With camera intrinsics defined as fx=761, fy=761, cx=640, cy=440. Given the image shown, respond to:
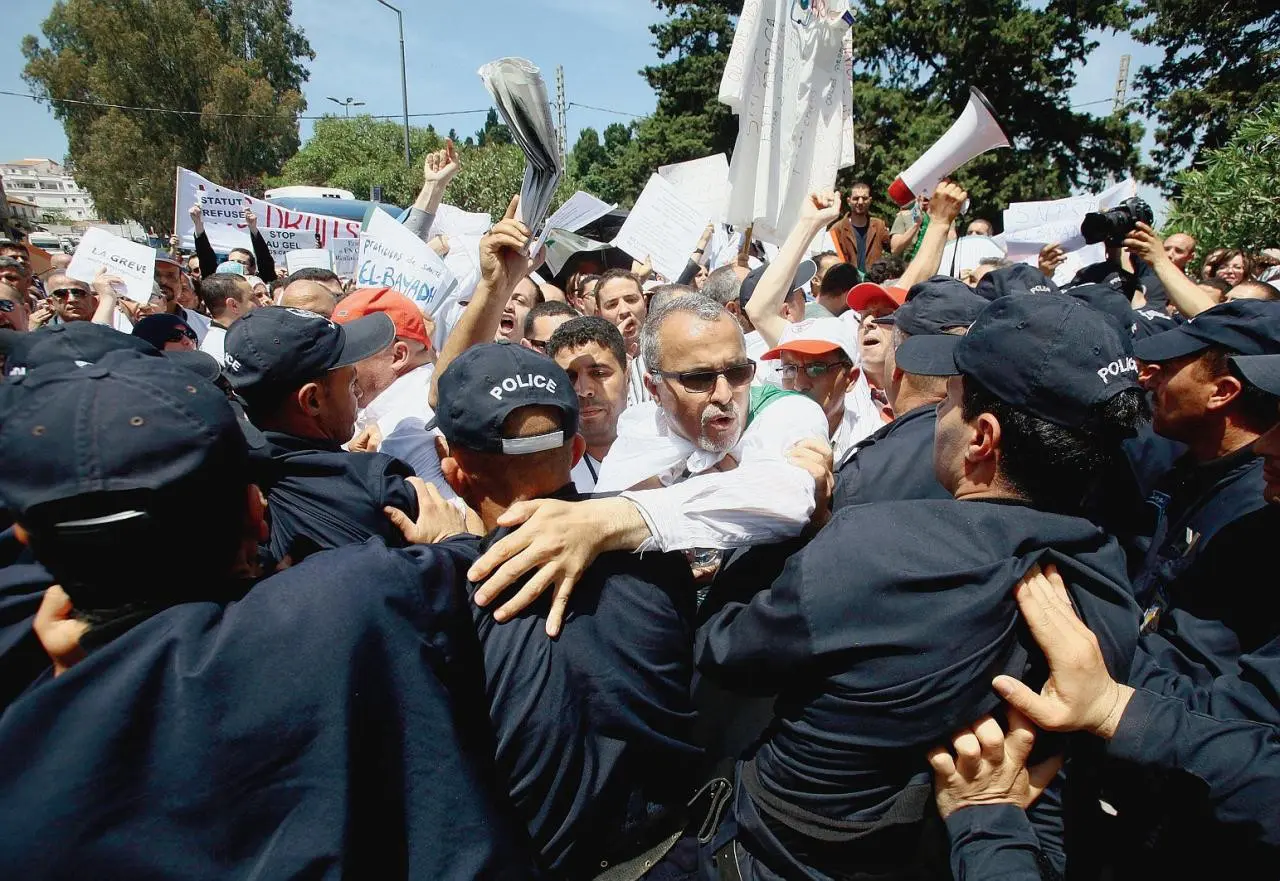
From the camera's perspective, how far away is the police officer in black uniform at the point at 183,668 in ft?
3.33

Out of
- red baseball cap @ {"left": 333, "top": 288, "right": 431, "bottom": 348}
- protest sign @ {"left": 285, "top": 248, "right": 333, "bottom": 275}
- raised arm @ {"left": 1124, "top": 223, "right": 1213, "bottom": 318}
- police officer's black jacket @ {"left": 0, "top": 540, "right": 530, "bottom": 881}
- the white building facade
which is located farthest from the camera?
the white building facade

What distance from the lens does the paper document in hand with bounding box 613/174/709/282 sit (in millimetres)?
5391

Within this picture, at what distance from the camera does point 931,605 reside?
4.44 ft

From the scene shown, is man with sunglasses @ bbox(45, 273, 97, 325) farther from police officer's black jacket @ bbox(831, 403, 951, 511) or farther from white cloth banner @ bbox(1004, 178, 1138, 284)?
white cloth banner @ bbox(1004, 178, 1138, 284)

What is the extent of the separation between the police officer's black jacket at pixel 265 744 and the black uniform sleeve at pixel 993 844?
0.86 metres

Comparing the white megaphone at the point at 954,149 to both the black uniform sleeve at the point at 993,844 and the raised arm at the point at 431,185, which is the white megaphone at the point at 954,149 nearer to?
the raised arm at the point at 431,185

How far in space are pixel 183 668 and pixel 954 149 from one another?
468 cm

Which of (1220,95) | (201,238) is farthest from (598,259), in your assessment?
(1220,95)

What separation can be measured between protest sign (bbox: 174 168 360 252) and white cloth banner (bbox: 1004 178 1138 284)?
659 cm

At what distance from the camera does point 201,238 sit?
7.74 meters

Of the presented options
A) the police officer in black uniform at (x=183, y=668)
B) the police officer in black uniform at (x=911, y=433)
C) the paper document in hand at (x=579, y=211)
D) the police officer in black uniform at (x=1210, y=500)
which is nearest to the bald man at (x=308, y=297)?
the paper document in hand at (x=579, y=211)

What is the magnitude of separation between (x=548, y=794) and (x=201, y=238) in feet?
26.5

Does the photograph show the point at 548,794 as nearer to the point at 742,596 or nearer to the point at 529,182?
the point at 742,596

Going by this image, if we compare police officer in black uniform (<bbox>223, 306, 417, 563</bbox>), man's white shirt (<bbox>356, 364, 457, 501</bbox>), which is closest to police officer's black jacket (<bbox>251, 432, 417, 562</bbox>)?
police officer in black uniform (<bbox>223, 306, 417, 563</bbox>)
